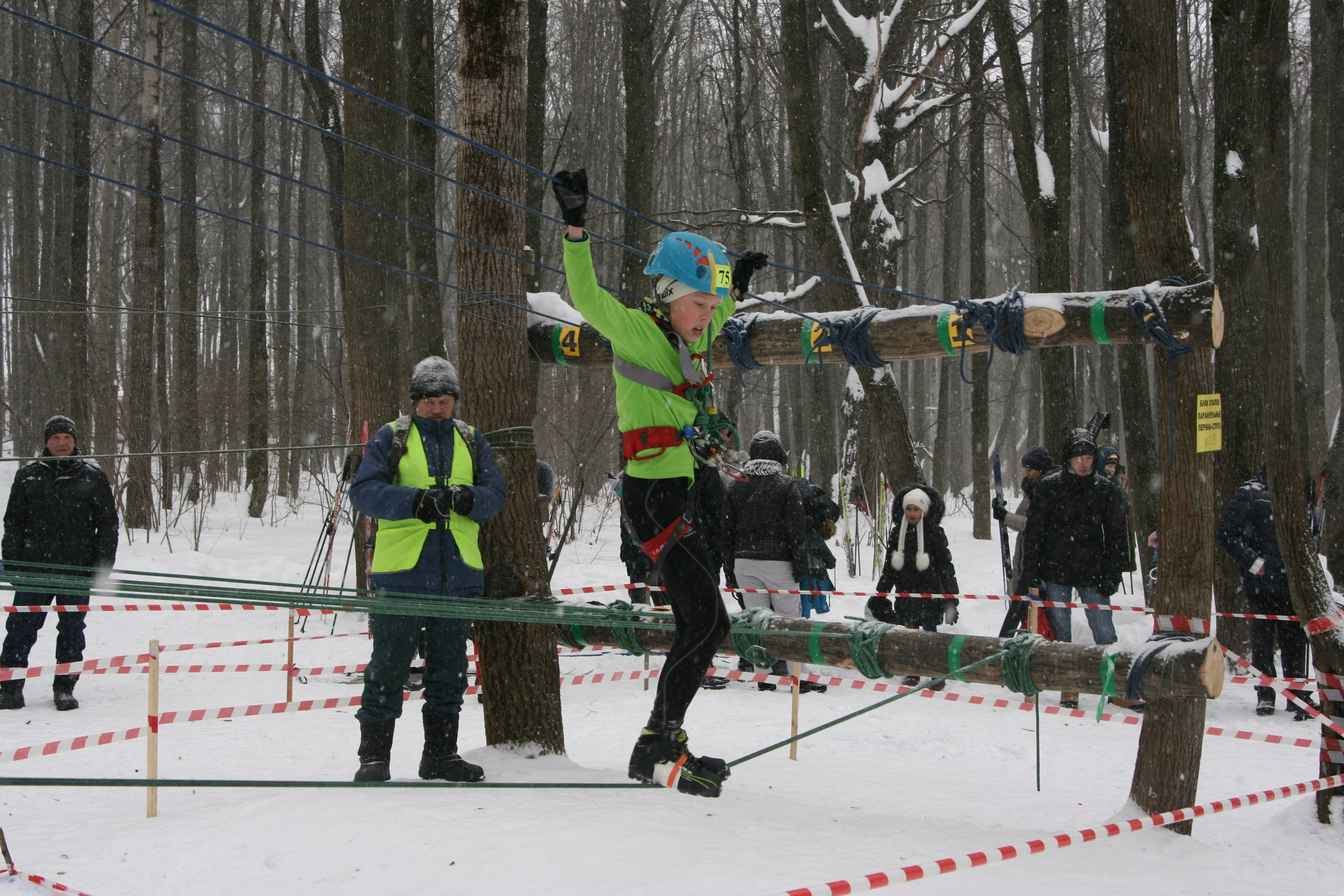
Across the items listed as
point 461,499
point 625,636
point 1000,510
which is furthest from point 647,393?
point 1000,510

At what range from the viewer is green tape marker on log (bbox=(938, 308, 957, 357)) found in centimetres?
552

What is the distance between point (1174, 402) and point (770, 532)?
3.72m

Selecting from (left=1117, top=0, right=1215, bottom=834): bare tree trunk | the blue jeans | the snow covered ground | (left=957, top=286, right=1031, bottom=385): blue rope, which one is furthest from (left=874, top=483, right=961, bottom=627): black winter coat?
(left=1117, top=0, right=1215, bottom=834): bare tree trunk

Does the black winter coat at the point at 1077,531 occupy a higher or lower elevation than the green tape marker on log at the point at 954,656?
higher

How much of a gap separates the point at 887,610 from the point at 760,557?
3.93ft

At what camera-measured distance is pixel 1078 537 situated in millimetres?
8219

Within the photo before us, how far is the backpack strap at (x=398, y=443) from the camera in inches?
188

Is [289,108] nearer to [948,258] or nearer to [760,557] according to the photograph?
[948,258]

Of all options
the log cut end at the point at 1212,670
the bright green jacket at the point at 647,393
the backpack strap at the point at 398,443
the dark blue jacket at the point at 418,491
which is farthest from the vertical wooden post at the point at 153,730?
the log cut end at the point at 1212,670

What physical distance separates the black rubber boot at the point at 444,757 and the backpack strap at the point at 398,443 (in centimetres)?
117

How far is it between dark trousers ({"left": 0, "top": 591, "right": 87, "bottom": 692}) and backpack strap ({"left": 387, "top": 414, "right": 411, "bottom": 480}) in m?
3.81

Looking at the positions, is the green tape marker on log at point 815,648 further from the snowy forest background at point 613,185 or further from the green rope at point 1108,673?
the snowy forest background at point 613,185

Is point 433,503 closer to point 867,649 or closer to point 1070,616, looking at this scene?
point 867,649

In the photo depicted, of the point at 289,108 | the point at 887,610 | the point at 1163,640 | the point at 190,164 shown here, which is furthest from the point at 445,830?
the point at 289,108
